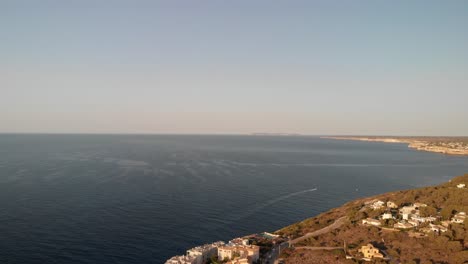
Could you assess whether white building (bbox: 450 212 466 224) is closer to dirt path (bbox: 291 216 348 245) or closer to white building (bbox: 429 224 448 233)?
white building (bbox: 429 224 448 233)

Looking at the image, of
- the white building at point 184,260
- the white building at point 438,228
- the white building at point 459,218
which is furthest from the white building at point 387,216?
the white building at point 184,260

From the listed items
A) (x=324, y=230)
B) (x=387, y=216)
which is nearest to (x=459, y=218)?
(x=387, y=216)

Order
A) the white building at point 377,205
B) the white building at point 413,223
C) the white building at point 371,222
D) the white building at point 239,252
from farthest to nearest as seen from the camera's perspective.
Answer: the white building at point 377,205 < the white building at point 371,222 < the white building at point 413,223 < the white building at point 239,252

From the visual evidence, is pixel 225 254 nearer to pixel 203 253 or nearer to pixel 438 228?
pixel 203 253

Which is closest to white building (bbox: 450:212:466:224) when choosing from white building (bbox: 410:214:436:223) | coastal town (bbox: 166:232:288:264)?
white building (bbox: 410:214:436:223)

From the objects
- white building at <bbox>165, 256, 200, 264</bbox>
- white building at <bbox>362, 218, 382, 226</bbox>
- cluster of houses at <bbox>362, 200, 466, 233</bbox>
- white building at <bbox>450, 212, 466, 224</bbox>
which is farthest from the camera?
white building at <bbox>362, 218, 382, 226</bbox>

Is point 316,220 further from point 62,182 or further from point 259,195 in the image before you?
point 62,182

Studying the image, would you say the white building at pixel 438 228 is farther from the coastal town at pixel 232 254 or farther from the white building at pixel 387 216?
the coastal town at pixel 232 254
